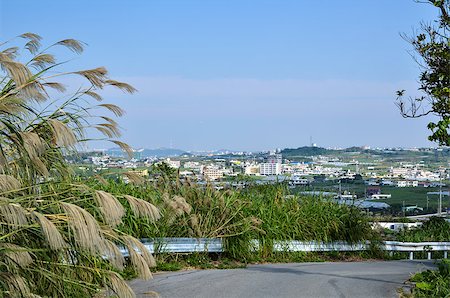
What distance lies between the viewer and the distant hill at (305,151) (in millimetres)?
31641

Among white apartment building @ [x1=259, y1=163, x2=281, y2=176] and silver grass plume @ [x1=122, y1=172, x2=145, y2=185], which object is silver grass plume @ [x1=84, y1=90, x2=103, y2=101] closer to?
silver grass plume @ [x1=122, y1=172, x2=145, y2=185]

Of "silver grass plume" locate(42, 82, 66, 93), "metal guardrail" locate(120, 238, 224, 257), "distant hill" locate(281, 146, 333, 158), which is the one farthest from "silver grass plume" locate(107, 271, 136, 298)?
"distant hill" locate(281, 146, 333, 158)

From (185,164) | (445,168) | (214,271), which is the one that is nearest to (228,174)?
(185,164)

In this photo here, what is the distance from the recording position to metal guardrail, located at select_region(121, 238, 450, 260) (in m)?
14.1

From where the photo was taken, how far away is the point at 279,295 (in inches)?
435

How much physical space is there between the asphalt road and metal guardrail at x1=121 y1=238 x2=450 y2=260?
838mm

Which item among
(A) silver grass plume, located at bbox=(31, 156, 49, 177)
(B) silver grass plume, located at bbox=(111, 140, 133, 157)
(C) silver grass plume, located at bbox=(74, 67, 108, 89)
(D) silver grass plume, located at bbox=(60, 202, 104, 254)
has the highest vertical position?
(C) silver grass plume, located at bbox=(74, 67, 108, 89)

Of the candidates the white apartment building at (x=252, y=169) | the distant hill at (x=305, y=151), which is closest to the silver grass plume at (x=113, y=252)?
the white apartment building at (x=252, y=169)

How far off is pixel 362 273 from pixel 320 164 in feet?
51.5

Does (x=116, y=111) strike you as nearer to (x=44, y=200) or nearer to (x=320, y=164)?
(x=44, y=200)

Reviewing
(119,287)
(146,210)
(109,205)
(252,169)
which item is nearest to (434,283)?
(146,210)

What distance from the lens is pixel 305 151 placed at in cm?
3219

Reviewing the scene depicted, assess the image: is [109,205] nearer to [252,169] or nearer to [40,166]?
[40,166]

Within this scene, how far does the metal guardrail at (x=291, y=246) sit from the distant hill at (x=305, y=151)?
14.0 meters
